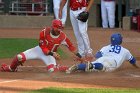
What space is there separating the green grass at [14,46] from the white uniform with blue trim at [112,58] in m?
2.72

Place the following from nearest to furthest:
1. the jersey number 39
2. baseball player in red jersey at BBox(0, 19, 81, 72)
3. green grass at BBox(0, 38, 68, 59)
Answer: baseball player in red jersey at BBox(0, 19, 81, 72) < the jersey number 39 < green grass at BBox(0, 38, 68, 59)

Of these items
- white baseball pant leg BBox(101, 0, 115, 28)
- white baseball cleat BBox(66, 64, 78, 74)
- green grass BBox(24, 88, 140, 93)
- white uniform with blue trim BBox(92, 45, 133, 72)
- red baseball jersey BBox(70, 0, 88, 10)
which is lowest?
green grass BBox(24, 88, 140, 93)

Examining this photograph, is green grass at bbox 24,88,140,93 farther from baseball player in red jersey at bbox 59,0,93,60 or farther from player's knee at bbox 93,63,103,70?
baseball player in red jersey at bbox 59,0,93,60

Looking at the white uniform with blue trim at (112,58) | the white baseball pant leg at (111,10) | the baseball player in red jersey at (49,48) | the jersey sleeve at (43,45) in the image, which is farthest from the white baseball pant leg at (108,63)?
the white baseball pant leg at (111,10)

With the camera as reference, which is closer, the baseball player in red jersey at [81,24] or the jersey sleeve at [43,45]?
the jersey sleeve at [43,45]

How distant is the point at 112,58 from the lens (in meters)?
10.8

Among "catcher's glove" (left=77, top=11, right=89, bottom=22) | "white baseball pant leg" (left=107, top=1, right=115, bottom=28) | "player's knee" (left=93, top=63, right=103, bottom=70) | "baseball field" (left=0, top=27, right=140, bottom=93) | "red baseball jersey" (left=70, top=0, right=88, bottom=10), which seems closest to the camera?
"baseball field" (left=0, top=27, right=140, bottom=93)

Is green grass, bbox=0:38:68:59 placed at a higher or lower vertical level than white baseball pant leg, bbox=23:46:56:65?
lower

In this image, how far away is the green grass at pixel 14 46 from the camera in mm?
14242

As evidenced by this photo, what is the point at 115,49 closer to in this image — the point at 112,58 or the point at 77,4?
the point at 112,58

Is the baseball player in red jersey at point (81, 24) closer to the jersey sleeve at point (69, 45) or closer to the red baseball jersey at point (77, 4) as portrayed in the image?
the red baseball jersey at point (77, 4)

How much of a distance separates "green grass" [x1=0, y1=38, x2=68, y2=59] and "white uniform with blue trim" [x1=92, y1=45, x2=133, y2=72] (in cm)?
272

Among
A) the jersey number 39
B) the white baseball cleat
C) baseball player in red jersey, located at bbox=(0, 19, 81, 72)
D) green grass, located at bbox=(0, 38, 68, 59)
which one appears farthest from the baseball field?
green grass, located at bbox=(0, 38, 68, 59)

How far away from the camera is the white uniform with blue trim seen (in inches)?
420
